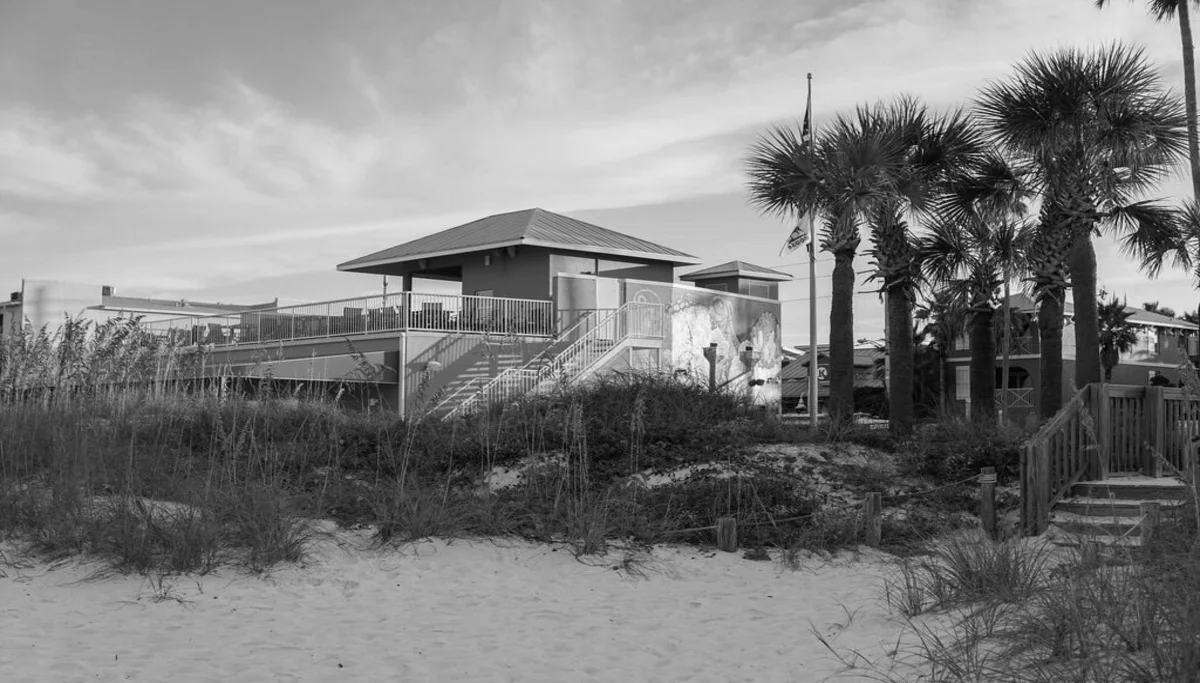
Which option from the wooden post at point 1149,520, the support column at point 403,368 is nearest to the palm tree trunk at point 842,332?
the wooden post at point 1149,520

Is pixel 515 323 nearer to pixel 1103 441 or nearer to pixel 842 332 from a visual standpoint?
pixel 842 332

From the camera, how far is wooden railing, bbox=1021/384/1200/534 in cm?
1188

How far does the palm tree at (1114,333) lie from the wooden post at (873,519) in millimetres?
40366

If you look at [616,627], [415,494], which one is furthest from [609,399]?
[616,627]

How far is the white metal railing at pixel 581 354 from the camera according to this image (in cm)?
2325

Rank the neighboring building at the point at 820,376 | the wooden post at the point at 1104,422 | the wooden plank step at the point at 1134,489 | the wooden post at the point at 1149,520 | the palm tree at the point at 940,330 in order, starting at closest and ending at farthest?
the wooden post at the point at 1149,520
the wooden plank step at the point at 1134,489
the wooden post at the point at 1104,422
the palm tree at the point at 940,330
the neighboring building at the point at 820,376

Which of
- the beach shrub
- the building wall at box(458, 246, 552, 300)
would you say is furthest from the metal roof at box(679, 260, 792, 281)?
the beach shrub

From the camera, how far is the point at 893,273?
20.9 m

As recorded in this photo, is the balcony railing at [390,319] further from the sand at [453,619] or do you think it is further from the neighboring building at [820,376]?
the neighboring building at [820,376]

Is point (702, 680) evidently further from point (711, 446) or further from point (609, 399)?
point (609, 399)

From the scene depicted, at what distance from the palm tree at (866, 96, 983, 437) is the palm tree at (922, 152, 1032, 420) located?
0.56 meters

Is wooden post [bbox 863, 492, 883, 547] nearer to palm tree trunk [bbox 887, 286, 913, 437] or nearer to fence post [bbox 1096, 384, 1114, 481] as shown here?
fence post [bbox 1096, 384, 1114, 481]

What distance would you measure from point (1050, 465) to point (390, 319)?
1833 cm

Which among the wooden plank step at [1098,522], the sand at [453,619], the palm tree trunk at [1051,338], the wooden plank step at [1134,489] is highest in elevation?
the palm tree trunk at [1051,338]
